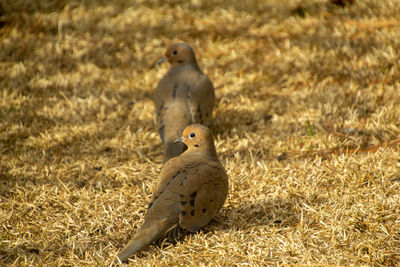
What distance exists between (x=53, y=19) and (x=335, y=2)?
3.92 metres

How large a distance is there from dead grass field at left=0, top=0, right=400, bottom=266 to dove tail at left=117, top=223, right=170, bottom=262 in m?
0.10

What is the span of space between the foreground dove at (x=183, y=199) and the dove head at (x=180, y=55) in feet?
5.55

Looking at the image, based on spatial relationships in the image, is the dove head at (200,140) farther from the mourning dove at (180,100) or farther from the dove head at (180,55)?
the dove head at (180,55)

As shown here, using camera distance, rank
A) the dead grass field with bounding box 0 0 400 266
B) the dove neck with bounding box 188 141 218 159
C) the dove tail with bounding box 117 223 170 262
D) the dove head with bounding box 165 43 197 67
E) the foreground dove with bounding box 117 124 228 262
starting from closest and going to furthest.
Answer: the dove tail with bounding box 117 223 170 262, the foreground dove with bounding box 117 124 228 262, the dead grass field with bounding box 0 0 400 266, the dove neck with bounding box 188 141 218 159, the dove head with bounding box 165 43 197 67

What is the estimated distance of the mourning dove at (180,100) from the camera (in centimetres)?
401

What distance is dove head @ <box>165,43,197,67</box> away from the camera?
4742 mm

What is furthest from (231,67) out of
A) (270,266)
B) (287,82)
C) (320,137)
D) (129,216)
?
(270,266)

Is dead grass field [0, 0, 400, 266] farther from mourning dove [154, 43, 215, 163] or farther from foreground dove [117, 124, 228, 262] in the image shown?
mourning dove [154, 43, 215, 163]

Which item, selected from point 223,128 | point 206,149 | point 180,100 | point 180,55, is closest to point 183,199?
point 206,149

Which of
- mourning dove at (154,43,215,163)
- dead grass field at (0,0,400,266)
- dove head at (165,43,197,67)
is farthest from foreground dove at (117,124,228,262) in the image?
dove head at (165,43,197,67)

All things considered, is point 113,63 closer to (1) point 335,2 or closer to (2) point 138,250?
(1) point 335,2

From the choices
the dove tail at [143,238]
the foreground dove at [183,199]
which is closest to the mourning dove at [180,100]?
the foreground dove at [183,199]

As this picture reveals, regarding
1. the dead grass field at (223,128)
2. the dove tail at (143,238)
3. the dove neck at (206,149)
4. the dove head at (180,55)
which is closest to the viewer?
the dove tail at (143,238)

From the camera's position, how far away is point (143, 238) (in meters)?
2.78
